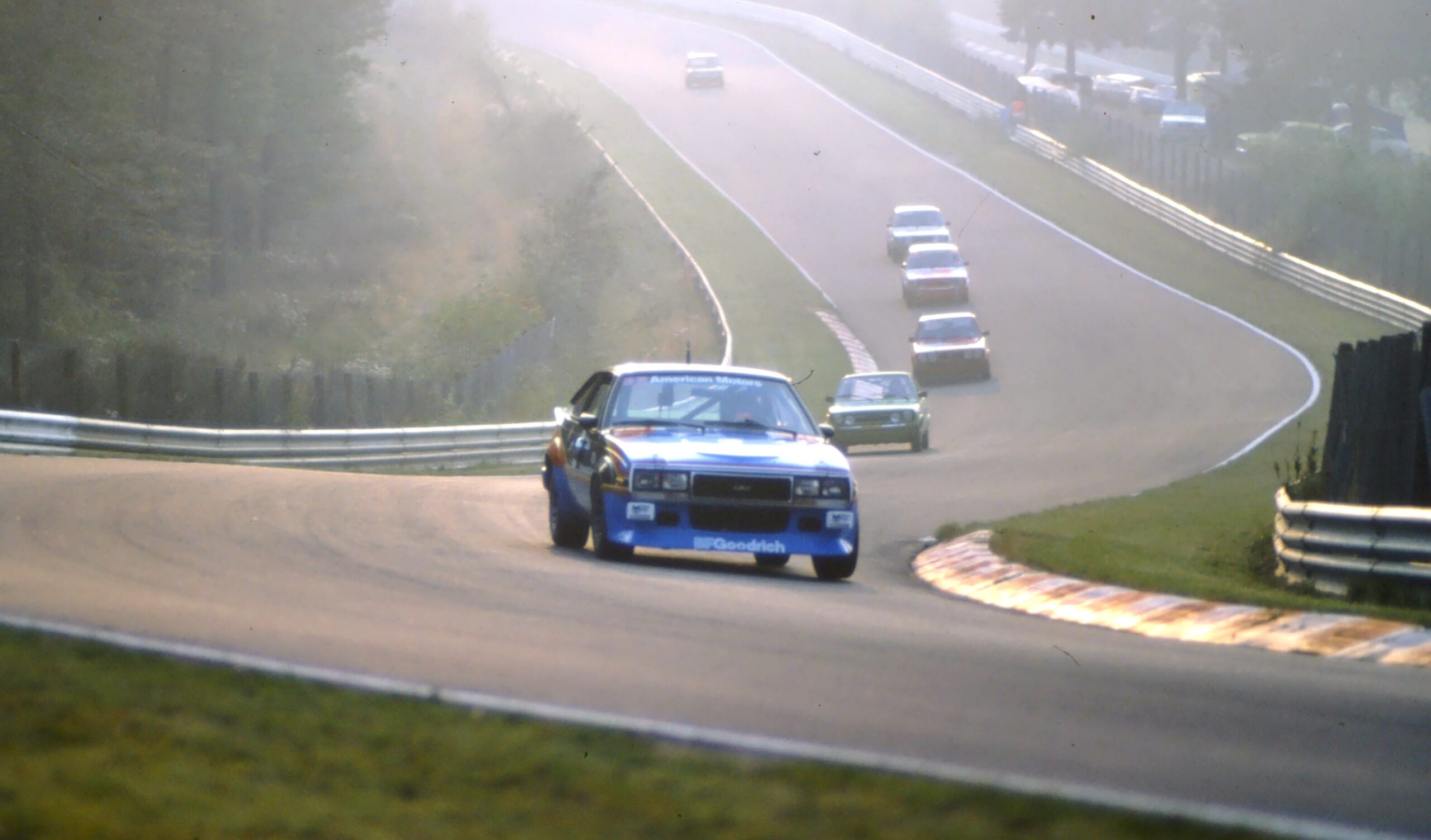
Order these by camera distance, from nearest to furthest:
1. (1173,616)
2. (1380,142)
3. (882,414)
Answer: (1173,616), (882,414), (1380,142)

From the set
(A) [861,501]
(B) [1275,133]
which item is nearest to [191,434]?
(A) [861,501]

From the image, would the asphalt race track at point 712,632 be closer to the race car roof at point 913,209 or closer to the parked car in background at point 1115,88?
the race car roof at point 913,209

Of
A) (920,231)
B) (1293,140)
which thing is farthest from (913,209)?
(1293,140)

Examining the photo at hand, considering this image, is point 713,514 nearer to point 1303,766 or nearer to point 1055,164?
point 1303,766

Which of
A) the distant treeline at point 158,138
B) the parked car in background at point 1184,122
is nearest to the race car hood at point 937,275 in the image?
the distant treeline at point 158,138

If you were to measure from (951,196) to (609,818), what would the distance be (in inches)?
2312

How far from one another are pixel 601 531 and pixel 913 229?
42.8m

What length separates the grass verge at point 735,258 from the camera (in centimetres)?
4272

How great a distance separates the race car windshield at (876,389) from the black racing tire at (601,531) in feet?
60.4

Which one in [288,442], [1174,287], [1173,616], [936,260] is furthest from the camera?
[1174,287]

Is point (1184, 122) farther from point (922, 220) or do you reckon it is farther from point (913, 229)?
point (913, 229)

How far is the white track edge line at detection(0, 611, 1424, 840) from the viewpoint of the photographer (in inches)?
161

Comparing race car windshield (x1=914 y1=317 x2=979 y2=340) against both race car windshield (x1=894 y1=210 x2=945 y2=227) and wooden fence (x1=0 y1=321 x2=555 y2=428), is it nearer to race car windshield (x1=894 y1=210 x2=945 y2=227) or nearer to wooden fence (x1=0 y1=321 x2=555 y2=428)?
wooden fence (x1=0 y1=321 x2=555 y2=428)

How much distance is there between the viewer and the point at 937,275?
155 ft
